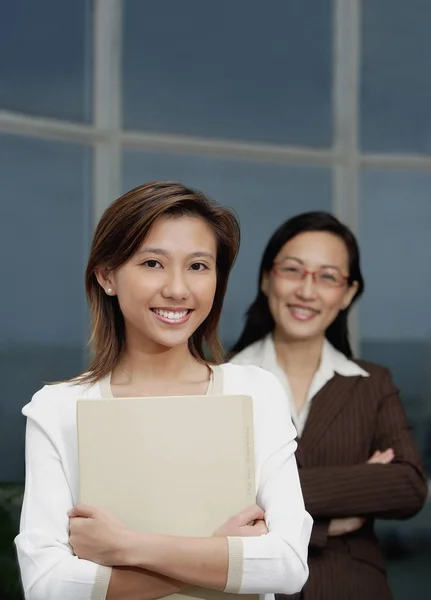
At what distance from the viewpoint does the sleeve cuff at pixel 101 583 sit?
1.71 metres

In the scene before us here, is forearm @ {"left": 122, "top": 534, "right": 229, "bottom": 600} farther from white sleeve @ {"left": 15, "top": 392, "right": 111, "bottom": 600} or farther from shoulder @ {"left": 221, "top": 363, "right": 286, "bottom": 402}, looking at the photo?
shoulder @ {"left": 221, "top": 363, "right": 286, "bottom": 402}

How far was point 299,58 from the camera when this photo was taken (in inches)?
198

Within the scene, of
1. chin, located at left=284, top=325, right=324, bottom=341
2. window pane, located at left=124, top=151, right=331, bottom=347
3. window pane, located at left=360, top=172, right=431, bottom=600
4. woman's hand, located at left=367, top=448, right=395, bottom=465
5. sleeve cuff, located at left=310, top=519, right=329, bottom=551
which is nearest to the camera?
sleeve cuff, located at left=310, top=519, right=329, bottom=551

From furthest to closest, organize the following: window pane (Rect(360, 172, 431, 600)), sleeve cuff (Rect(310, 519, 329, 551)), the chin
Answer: window pane (Rect(360, 172, 431, 600)), the chin, sleeve cuff (Rect(310, 519, 329, 551))

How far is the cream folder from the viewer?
175 cm

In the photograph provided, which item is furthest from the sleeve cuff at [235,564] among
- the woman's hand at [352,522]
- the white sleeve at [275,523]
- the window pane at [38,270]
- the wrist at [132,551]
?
the window pane at [38,270]

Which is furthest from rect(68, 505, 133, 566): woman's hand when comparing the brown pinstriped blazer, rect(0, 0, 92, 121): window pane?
rect(0, 0, 92, 121): window pane

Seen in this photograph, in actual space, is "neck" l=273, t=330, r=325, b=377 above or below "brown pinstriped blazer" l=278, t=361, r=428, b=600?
above

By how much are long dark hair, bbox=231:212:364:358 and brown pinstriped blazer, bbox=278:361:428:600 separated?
21cm

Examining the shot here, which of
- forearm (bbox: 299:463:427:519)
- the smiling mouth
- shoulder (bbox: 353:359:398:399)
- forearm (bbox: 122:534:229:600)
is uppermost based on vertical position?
the smiling mouth

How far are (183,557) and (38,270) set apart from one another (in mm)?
2757

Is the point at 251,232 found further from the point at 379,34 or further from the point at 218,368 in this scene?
the point at 218,368

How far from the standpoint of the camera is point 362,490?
286cm

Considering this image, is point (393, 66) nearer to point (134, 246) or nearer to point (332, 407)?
point (332, 407)
